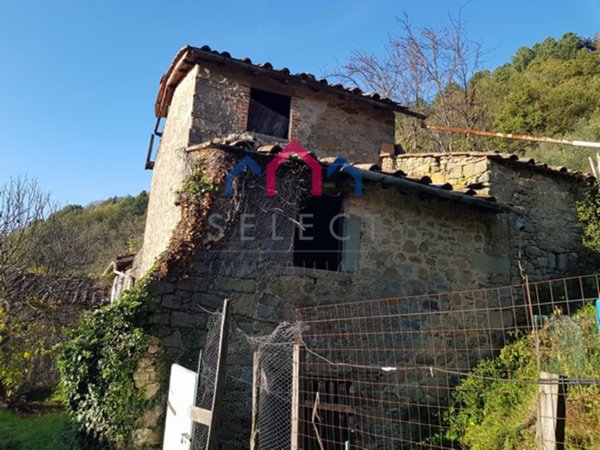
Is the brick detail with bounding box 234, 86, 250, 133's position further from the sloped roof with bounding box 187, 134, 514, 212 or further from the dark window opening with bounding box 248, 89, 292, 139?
the sloped roof with bounding box 187, 134, 514, 212

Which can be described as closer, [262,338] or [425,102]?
[262,338]

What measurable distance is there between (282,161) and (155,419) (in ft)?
11.3

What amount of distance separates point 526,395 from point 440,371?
3.22 feet

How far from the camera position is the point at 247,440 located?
5285 millimetres

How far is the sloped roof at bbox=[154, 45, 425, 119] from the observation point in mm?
8125

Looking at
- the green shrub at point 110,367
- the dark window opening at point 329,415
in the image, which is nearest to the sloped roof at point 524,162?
the dark window opening at point 329,415

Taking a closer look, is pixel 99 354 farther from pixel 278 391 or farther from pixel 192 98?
pixel 192 98

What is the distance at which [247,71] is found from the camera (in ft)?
27.9

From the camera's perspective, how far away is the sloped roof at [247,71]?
8.12 meters

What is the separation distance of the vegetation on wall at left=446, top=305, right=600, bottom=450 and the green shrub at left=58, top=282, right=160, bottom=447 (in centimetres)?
346

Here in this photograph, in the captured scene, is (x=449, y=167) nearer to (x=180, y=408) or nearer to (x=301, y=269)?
(x=301, y=269)

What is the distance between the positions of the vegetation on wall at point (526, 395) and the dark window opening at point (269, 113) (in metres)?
5.31

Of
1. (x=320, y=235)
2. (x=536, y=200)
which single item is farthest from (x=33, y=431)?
(x=536, y=200)

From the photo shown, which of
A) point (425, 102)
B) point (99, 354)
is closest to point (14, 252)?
point (99, 354)
